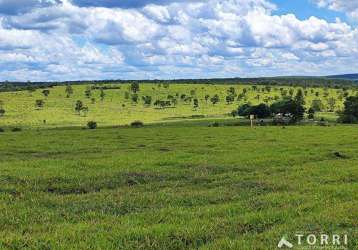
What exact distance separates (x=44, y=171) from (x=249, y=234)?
12.2 metres

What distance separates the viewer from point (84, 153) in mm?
33719

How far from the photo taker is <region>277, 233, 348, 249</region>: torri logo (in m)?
9.74

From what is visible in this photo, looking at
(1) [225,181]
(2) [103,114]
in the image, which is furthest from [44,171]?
(2) [103,114]

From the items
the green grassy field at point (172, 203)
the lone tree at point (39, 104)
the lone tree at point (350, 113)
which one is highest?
the green grassy field at point (172, 203)

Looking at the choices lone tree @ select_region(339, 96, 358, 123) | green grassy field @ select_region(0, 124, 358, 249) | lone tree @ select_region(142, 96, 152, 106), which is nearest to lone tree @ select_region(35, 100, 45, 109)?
lone tree @ select_region(142, 96, 152, 106)

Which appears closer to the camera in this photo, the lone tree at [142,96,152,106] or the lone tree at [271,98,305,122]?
the lone tree at [271,98,305,122]

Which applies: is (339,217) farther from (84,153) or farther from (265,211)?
(84,153)

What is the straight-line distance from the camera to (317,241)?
33.0 feet

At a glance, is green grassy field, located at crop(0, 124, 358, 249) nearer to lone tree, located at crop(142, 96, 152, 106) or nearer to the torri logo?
the torri logo

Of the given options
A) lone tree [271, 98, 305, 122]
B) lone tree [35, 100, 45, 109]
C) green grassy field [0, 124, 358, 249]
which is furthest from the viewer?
lone tree [35, 100, 45, 109]

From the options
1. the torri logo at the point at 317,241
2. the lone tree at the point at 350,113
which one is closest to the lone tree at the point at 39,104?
the lone tree at the point at 350,113

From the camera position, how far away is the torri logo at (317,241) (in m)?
9.74

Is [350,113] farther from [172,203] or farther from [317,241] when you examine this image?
[317,241]

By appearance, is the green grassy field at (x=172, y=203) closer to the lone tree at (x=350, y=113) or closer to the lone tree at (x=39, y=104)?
the lone tree at (x=350, y=113)
